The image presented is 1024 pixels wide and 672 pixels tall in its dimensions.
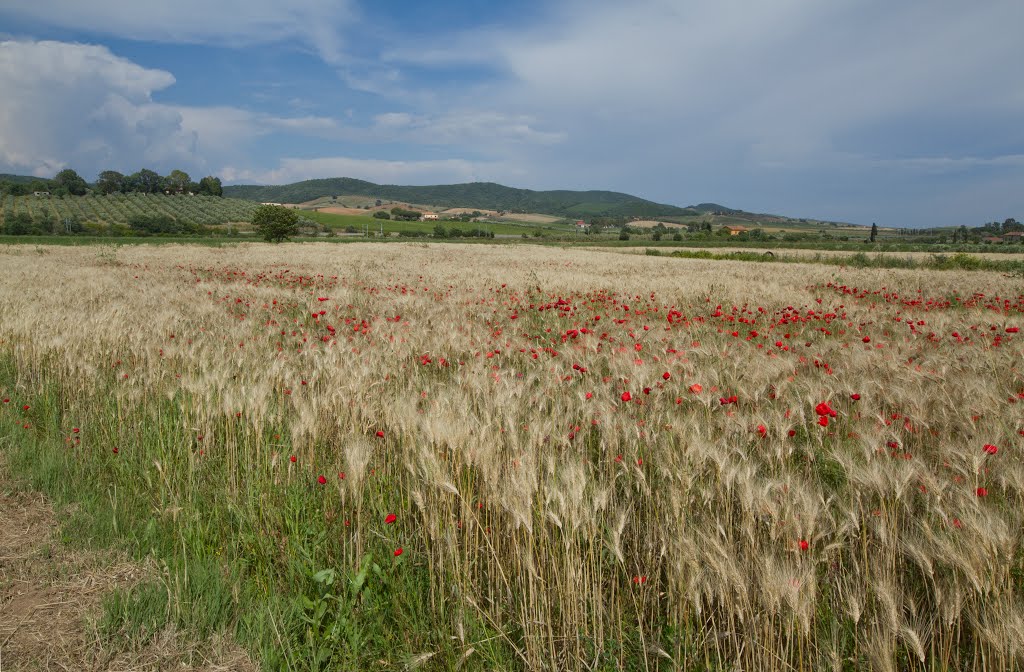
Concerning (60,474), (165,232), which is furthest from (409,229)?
(60,474)

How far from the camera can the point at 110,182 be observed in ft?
481

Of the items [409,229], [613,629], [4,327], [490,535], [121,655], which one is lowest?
[121,655]

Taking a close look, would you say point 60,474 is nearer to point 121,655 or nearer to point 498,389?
point 121,655

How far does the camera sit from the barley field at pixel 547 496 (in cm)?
191

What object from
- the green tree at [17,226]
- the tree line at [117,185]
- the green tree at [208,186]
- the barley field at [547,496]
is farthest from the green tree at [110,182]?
the barley field at [547,496]

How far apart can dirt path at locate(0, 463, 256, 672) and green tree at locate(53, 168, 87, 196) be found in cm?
18860

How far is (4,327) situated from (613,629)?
7.96m

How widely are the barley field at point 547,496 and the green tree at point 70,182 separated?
607 ft

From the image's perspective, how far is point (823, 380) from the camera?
4371 mm

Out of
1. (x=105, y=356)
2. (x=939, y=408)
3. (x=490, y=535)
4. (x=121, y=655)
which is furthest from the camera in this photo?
(x=105, y=356)

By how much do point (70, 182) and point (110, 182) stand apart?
9.12 m

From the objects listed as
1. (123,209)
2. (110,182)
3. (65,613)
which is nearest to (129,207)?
(123,209)

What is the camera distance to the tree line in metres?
135

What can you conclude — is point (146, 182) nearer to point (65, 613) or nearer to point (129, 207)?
point (129, 207)
